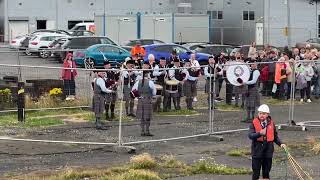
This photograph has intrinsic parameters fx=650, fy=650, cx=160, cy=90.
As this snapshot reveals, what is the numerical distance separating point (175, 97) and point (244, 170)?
7476 mm

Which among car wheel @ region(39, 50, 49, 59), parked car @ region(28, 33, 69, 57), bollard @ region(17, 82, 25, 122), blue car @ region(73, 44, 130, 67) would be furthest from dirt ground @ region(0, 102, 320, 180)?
parked car @ region(28, 33, 69, 57)

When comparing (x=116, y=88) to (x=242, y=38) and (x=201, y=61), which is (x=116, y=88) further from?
(x=242, y=38)

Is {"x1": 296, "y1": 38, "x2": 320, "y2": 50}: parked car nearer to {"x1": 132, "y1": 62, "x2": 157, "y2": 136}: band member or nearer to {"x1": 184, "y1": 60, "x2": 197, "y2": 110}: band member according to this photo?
{"x1": 184, "y1": 60, "x2": 197, "y2": 110}: band member

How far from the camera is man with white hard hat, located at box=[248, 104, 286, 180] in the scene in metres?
10.2

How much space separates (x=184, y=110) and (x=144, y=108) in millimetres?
4771

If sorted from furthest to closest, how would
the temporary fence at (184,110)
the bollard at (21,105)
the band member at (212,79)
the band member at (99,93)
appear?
the bollard at (21,105), the band member at (212,79), the band member at (99,93), the temporary fence at (184,110)

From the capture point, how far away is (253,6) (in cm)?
5350

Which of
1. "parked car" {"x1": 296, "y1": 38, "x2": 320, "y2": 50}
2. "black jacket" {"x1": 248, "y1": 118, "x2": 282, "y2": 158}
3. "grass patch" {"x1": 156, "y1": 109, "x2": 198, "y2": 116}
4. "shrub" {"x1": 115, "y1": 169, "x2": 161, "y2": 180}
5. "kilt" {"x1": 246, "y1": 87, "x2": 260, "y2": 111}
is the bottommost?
"shrub" {"x1": 115, "y1": 169, "x2": 161, "y2": 180}

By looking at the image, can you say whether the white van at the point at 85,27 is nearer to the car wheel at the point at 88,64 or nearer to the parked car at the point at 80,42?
the parked car at the point at 80,42

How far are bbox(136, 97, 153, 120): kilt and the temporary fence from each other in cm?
50

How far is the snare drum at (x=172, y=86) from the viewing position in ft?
61.2

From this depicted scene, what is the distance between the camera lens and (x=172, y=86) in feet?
61.6

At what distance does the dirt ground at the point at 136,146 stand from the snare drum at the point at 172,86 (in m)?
0.78

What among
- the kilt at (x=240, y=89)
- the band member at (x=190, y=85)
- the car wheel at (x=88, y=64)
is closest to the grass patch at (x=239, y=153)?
the kilt at (x=240, y=89)
